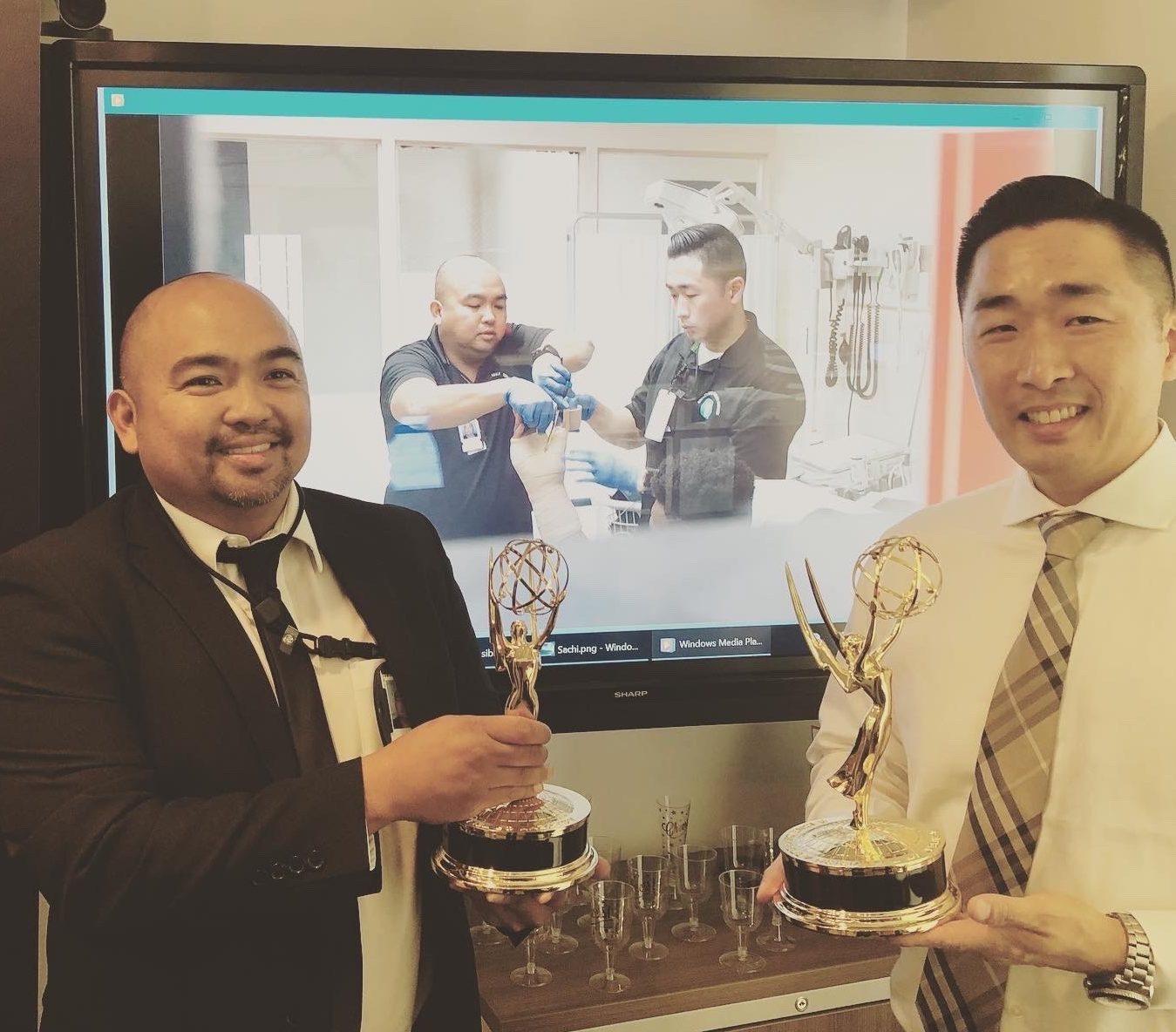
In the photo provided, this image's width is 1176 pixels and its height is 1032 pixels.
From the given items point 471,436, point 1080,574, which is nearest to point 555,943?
point 471,436

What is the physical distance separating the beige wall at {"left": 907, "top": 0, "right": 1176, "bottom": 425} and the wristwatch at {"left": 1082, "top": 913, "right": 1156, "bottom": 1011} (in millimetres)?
1178

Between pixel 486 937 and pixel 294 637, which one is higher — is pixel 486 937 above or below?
below

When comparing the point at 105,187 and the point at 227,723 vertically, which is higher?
the point at 105,187

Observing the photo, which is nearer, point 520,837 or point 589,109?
point 520,837

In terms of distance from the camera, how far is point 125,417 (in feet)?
5.01

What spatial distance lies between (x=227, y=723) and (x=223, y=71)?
112cm

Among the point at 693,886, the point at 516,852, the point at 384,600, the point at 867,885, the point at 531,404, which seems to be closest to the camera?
the point at 867,885

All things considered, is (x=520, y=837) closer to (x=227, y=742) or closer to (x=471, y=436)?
(x=227, y=742)

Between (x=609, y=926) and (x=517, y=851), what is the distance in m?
0.75

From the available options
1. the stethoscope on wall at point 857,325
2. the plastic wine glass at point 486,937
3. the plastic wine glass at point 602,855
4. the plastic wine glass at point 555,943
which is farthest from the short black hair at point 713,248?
the plastic wine glass at point 486,937

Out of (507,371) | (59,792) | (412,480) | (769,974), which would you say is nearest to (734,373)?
(507,371)

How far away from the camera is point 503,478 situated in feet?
7.04

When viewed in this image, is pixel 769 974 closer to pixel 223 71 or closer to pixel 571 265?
pixel 571 265

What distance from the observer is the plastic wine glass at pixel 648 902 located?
2.14 metres
